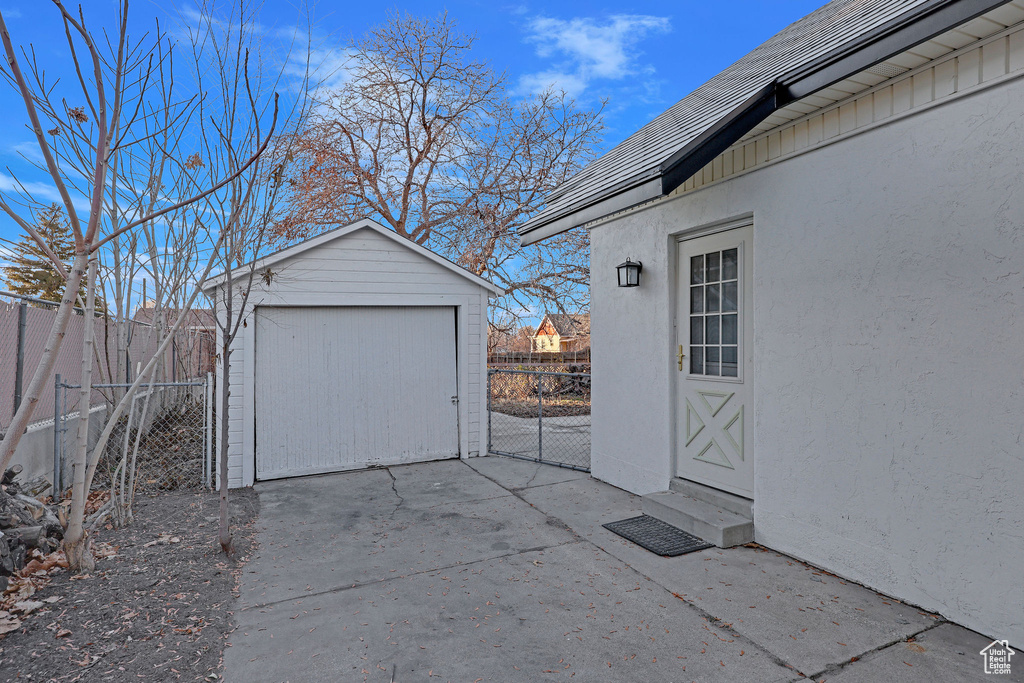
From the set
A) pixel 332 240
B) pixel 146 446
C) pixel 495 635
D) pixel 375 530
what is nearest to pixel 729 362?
pixel 495 635

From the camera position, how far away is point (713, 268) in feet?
15.0

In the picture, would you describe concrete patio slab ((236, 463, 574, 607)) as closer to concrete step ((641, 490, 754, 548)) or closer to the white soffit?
concrete step ((641, 490, 754, 548))

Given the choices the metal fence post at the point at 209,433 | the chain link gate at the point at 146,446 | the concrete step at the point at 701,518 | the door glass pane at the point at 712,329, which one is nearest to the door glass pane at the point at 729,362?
the door glass pane at the point at 712,329

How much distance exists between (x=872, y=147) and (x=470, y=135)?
12.4m

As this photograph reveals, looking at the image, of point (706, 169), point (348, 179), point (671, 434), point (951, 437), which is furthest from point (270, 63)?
point (348, 179)

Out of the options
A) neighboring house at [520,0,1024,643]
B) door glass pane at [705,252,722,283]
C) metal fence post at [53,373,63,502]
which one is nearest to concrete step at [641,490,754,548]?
neighboring house at [520,0,1024,643]

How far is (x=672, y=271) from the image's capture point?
4.91 meters

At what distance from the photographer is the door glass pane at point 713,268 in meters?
4.54

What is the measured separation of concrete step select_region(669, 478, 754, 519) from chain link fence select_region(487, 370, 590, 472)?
5.38 ft

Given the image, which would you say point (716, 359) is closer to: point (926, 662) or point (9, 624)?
point (926, 662)

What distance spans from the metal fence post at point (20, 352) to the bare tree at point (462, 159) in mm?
8845

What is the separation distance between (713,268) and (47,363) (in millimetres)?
4362

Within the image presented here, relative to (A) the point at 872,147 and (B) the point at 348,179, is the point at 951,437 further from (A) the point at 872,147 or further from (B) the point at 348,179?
(B) the point at 348,179

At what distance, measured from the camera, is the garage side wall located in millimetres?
5906
